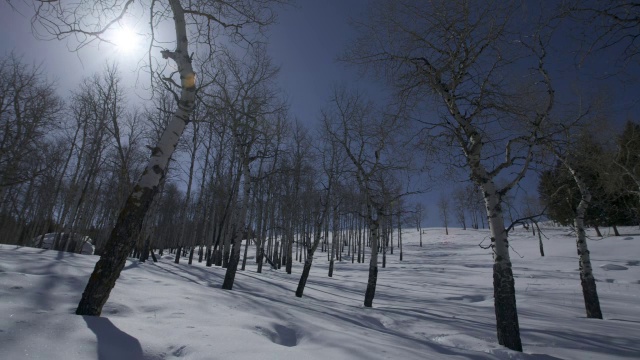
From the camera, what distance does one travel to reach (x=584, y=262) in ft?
29.8

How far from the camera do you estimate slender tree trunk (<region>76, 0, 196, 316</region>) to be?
3664 mm

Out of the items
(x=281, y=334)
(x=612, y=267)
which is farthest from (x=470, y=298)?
(x=612, y=267)

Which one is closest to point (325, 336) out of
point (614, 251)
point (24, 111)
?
point (24, 111)

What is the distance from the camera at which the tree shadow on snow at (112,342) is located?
266cm

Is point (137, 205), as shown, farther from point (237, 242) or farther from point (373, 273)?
point (373, 273)

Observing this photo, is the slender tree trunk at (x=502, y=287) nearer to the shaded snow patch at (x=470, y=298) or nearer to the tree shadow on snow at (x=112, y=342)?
the tree shadow on snow at (x=112, y=342)

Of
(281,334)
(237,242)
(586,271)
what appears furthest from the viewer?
(237,242)

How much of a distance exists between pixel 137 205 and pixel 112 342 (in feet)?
5.59

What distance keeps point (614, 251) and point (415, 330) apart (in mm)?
28405

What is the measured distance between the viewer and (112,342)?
2859 mm

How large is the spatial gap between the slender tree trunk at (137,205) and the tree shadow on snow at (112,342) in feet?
1.30

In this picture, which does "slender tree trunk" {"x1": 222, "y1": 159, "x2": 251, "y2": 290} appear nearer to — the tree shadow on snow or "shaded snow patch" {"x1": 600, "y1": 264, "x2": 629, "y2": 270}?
the tree shadow on snow

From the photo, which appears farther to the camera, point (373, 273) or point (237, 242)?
point (373, 273)

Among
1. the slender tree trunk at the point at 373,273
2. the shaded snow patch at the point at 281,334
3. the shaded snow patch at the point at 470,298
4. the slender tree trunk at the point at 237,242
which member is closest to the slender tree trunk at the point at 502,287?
the shaded snow patch at the point at 281,334
